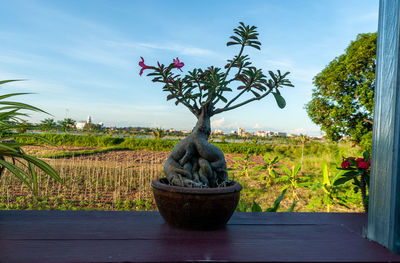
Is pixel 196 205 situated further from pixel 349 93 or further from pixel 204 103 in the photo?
pixel 349 93

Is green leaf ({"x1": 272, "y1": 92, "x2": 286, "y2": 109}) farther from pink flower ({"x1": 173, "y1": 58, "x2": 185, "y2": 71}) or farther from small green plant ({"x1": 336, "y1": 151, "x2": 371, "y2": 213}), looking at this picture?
small green plant ({"x1": 336, "y1": 151, "x2": 371, "y2": 213})

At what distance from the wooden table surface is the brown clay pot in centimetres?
3

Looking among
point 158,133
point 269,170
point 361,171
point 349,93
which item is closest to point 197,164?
point 361,171

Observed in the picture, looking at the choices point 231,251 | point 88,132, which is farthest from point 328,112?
point 88,132

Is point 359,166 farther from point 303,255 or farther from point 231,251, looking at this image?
point 231,251

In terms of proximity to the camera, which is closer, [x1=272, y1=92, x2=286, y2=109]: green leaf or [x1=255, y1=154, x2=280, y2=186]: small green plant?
[x1=272, y1=92, x2=286, y2=109]: green leaf

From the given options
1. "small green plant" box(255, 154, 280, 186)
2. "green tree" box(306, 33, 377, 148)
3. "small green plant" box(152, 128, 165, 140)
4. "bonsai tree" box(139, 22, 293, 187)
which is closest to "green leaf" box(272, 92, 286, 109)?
"bonsai tree" box(139, 22, 293, 187)

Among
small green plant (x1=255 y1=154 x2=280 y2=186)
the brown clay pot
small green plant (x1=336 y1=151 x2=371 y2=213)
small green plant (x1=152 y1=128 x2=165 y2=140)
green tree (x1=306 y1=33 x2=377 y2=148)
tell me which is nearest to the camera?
the brown clay pot

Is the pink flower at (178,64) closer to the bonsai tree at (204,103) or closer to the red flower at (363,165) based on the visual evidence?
the bonsai tree at (204,103)

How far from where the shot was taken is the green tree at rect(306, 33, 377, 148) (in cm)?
702

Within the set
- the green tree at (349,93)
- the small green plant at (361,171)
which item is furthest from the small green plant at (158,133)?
the small green plant at (361,171)

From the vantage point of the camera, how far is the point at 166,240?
77 cm

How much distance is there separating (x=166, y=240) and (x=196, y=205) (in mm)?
135

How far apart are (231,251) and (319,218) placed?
21.5 inches
